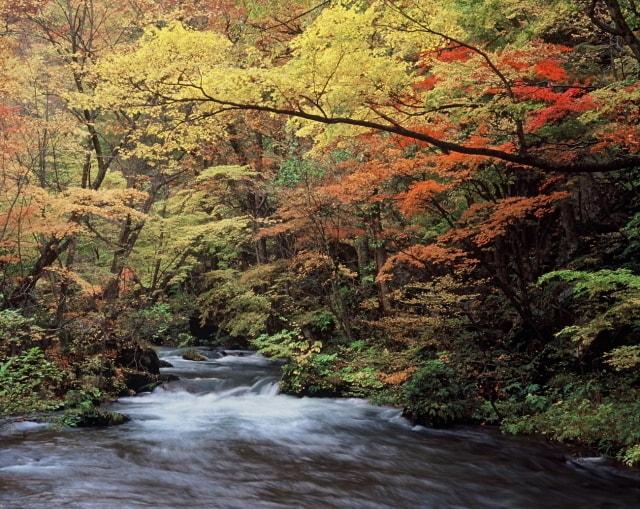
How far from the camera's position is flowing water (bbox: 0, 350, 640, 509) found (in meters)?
6.34

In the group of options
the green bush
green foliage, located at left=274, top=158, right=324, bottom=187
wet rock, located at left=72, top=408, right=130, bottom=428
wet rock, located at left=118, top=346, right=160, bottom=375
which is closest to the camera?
wet rock, located at left=72, top=408, right=130, bottom=428

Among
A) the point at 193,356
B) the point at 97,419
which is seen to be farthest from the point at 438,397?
the point at 193,356

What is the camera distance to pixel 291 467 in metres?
7.74

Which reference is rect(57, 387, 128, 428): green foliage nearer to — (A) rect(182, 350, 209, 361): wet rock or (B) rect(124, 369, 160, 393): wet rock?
(B) rect(124, 369, 160, 393): wet rock

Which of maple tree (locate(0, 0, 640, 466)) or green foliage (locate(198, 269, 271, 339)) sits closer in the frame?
maple tree (locate(0, 0, 640, 466))

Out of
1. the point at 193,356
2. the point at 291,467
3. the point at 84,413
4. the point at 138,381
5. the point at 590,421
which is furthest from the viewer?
the point at 193,356

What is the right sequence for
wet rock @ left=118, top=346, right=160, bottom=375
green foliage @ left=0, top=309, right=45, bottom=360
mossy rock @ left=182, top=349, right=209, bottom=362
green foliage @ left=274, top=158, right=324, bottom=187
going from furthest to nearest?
mossy rock @ left=182, top=349, right=209, bottom=362, green foliage @ left=274, top=158, right=324, bottom=187, wet rock @ left=118, top=346, right=160, bottom=375, green foliage @ left=0, top=309, right=45, bottom=360

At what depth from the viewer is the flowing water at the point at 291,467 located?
6344mm

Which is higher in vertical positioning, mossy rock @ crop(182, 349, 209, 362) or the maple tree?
the maple tree

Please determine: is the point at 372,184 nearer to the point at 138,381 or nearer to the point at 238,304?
the point at 138,381

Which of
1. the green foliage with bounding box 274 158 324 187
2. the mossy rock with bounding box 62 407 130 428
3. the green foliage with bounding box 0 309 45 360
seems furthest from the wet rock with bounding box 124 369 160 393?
the green foliage with bounding box 274 158 324 187

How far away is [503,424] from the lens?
30.7ft

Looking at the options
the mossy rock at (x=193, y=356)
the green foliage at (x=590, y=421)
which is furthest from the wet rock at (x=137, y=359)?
the green foliage at (x=590, y=421)

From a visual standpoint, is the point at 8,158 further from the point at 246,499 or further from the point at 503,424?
the point at 503,424
